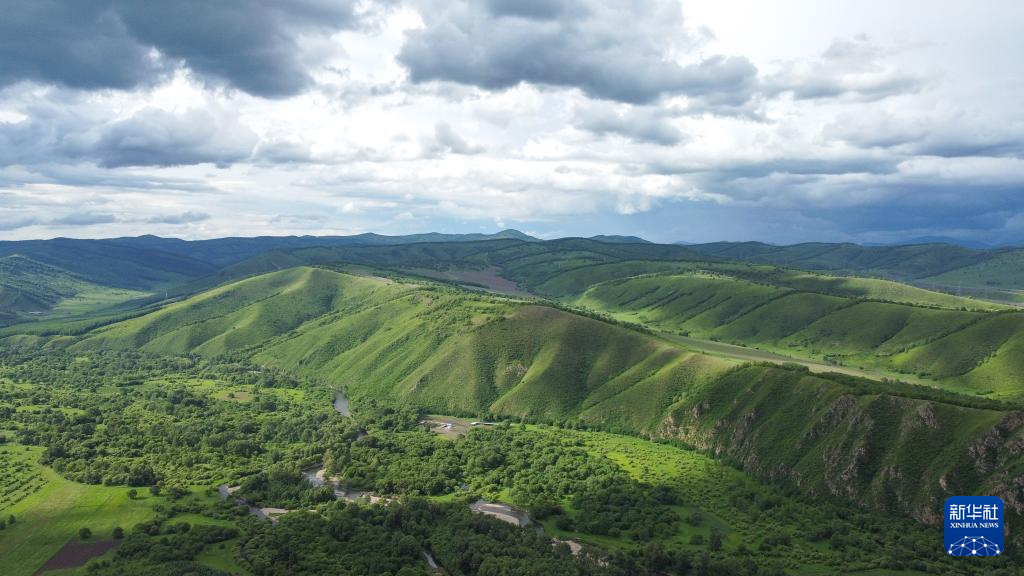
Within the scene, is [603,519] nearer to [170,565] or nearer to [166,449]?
[170,565]

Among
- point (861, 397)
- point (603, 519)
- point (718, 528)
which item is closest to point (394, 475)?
point (603, 519)

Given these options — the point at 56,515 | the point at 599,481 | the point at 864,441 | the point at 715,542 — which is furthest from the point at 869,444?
the point at 56,515

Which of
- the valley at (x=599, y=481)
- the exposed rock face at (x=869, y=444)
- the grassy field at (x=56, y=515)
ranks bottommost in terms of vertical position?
the grassy field at (x=56, y=515)

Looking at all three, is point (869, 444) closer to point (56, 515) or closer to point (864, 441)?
point (864, 441)

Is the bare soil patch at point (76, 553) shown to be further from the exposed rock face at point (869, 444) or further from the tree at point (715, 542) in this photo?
the exposed rock face at point (869, 444)

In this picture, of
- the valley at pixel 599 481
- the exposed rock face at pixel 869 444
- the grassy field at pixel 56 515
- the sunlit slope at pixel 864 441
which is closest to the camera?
the valley at pixel 599 481

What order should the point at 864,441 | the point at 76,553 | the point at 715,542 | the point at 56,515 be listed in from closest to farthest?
1. the point at 715,542
2. the point at 76,553
3. the point at 56,515
4. the point at 864,441

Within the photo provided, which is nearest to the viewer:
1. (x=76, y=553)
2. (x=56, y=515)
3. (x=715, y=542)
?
(x=715, y=542)

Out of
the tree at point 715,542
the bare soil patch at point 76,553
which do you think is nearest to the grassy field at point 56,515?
the bare soil patch at point 76,553
